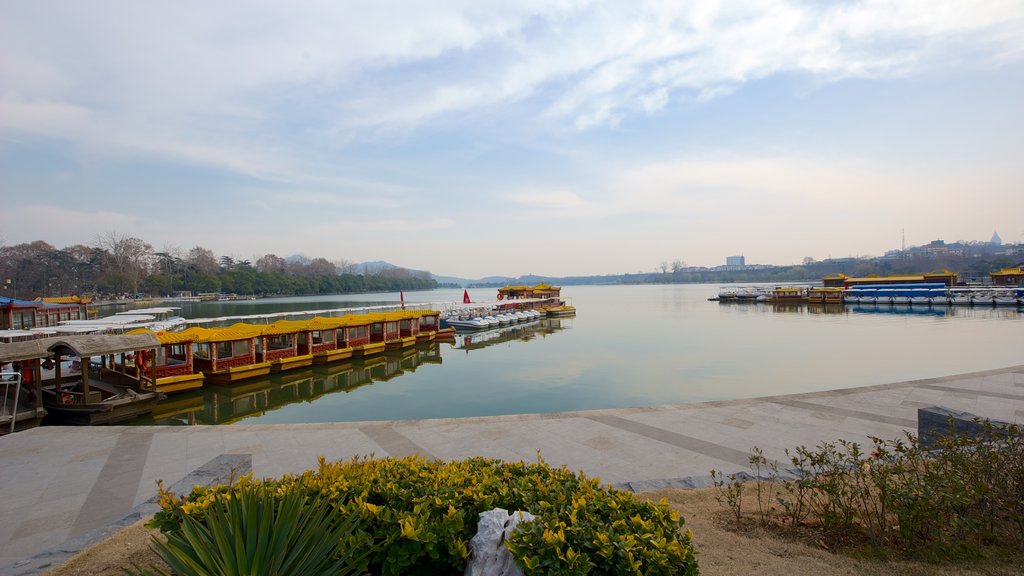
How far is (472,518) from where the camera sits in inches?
139

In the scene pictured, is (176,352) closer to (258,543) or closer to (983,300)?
(258,543)

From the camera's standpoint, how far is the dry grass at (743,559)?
3707 mm

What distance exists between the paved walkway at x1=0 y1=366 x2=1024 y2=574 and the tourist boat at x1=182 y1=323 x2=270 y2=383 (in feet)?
32.8

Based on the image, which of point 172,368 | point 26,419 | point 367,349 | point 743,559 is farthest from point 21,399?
point 743,559

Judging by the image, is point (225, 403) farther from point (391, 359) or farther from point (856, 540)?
point (856, 540)

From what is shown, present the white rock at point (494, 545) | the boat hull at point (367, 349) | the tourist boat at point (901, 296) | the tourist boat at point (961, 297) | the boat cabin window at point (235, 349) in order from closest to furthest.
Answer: the white rock at point (494, 545) → the boat cabin window at point (235, 349) → the boat hull at point (367, 349) → the tourist boat at point (961, 297) → the tourist boat at point (901, 296)

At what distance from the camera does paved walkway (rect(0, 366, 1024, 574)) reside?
251 inches

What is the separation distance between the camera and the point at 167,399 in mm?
17406

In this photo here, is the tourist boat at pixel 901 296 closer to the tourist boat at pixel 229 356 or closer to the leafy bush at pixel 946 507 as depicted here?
the leafy bush at pixel 946 507

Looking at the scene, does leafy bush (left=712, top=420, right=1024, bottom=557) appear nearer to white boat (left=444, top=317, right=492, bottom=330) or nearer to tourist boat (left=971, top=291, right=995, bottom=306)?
white boat (left=444, top=317, right=492, bottom=330)

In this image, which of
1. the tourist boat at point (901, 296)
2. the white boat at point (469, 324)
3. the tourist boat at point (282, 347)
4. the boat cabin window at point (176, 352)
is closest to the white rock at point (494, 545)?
the boat cabin window at point (176, 352)

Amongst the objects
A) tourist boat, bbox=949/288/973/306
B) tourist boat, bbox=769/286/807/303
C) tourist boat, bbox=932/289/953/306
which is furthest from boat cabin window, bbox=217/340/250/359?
tourist boat, bbox=949/288/973/306

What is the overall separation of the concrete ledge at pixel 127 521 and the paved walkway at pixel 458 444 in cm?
125

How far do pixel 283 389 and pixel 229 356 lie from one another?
3493 mm
